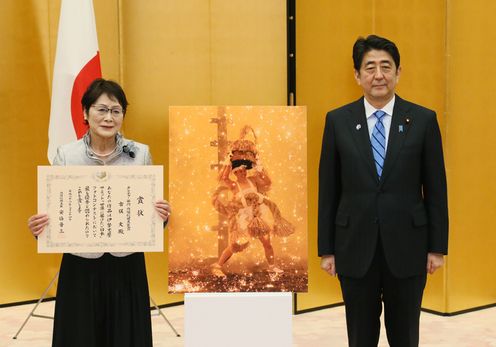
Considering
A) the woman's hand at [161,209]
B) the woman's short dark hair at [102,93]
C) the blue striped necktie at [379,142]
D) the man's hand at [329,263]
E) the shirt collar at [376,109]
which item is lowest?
the man's hand at [329,263]

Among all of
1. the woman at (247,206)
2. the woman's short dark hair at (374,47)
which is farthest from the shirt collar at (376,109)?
the woman at (247,206)

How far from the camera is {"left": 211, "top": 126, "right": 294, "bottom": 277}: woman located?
2709mm

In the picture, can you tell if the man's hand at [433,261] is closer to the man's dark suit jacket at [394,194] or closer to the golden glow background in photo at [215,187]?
the man's dark suit jacket at [394,194]

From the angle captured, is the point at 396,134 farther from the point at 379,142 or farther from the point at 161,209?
the point at 161,209

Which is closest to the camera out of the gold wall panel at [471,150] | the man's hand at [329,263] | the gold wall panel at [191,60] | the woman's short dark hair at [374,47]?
the woman's short dark hair at [374,47]

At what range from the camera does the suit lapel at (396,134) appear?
2.63 m

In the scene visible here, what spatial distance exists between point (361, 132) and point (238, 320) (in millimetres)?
816

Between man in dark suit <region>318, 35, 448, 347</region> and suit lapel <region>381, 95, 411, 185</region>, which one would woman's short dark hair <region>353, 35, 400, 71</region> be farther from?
suit lapel <region>381, 95, 411, 185</region>

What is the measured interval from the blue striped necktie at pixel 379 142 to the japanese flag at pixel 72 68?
7.09ft

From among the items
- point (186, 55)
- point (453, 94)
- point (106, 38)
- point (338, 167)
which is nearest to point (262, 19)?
point (186, 55)

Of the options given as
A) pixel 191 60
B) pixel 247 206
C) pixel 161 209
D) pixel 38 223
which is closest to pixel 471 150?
pixel 191 60

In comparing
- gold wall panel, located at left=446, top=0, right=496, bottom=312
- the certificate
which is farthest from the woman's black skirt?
gold wall panel, located at left=446, top=0, right=496, bottom=312

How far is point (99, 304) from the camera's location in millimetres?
2670

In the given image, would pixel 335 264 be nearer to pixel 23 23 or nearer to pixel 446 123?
pixel 446 123
